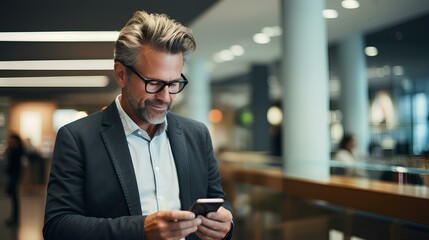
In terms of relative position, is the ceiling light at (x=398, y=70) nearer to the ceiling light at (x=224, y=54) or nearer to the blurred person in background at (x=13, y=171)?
the ceiling light at (x=224, y=54)

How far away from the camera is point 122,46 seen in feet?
7.01

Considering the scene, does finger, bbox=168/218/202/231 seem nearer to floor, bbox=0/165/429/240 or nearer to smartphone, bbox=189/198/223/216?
smartphone, bbox=189/198/223/216

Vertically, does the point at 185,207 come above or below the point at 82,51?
below

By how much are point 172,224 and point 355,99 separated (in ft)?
39.3

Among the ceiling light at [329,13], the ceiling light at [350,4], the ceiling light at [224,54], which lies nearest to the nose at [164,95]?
the ceiling light at [350,4]

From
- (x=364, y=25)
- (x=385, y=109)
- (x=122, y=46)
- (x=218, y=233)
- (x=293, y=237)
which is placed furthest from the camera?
(x=385, y=109)

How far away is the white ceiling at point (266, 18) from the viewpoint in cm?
463

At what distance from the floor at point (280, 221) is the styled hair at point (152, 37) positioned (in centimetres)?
186

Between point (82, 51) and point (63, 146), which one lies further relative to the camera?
point (82, 51)

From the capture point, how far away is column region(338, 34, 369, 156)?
40.8ft

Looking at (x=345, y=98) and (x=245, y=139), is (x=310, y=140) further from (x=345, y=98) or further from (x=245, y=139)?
(x=245, y=139)

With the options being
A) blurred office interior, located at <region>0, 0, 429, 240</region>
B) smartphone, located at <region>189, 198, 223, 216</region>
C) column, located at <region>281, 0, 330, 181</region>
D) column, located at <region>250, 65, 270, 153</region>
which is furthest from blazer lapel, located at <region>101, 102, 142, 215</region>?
column, located at <region>250, 65, 270, 153</region>

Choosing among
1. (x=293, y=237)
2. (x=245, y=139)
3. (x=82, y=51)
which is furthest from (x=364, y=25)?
(x=245, y=139)

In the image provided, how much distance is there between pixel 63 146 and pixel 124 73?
340 mm
